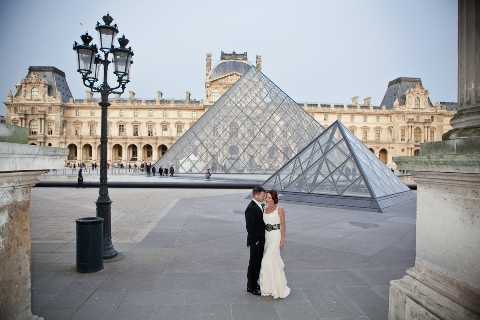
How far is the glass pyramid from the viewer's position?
20562 mm

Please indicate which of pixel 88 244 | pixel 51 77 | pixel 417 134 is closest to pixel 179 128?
pixel 51 77

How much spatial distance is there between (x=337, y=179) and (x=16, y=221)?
27.9 feet

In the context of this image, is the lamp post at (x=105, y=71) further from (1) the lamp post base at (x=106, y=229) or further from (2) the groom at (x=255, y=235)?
(2) the groom at (x=255, y=235)

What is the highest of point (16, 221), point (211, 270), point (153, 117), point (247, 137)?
point (153, 117)

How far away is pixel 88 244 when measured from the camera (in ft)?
11.7

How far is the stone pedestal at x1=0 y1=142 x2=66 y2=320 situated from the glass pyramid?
1845cm

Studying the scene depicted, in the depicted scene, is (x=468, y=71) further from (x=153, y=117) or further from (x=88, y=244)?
(x=153, y=117)

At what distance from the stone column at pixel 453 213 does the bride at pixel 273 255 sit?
3.28 feet

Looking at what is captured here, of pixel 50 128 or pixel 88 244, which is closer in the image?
pixel 88 244

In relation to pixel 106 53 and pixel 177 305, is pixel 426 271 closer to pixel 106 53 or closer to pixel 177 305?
pixel 177 305

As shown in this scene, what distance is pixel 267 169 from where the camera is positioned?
2048 cm

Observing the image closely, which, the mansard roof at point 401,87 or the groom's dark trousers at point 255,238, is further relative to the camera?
the mansard roof at point 401,87

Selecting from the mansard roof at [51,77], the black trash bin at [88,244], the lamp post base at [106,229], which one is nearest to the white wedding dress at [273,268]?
the black trash bin at [88,244]

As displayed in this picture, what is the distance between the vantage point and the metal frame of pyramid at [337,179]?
8617 mm
